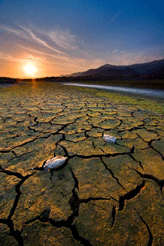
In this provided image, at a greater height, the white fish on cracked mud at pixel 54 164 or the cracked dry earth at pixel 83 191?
the white fish on cracked mud at pixel 54 164

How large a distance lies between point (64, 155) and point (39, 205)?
52cm

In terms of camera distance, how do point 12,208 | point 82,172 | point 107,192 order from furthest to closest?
point 82,172 < point 107,192 < point 12,208

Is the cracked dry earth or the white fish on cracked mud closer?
the cracked dry earth

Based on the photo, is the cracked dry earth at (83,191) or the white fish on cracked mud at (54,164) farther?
the white fish on cracked mud at (54,164)

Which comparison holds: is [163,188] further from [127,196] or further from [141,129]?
[141,129]

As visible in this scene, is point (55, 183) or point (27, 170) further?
point (27, 170)

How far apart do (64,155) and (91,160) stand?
29cm

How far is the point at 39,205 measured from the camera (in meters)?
0.74

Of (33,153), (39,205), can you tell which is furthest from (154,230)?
(33,153)

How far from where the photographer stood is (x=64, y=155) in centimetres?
122

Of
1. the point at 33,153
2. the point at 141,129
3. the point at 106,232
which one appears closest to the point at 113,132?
the point at 141,129

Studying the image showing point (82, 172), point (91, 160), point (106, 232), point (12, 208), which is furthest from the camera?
point (91, 160)

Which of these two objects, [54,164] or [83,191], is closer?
[83,191]

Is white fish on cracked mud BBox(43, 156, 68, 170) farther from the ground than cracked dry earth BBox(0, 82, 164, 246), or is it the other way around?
white fish on cracked mud BBox(43, 156, 68, 170)
